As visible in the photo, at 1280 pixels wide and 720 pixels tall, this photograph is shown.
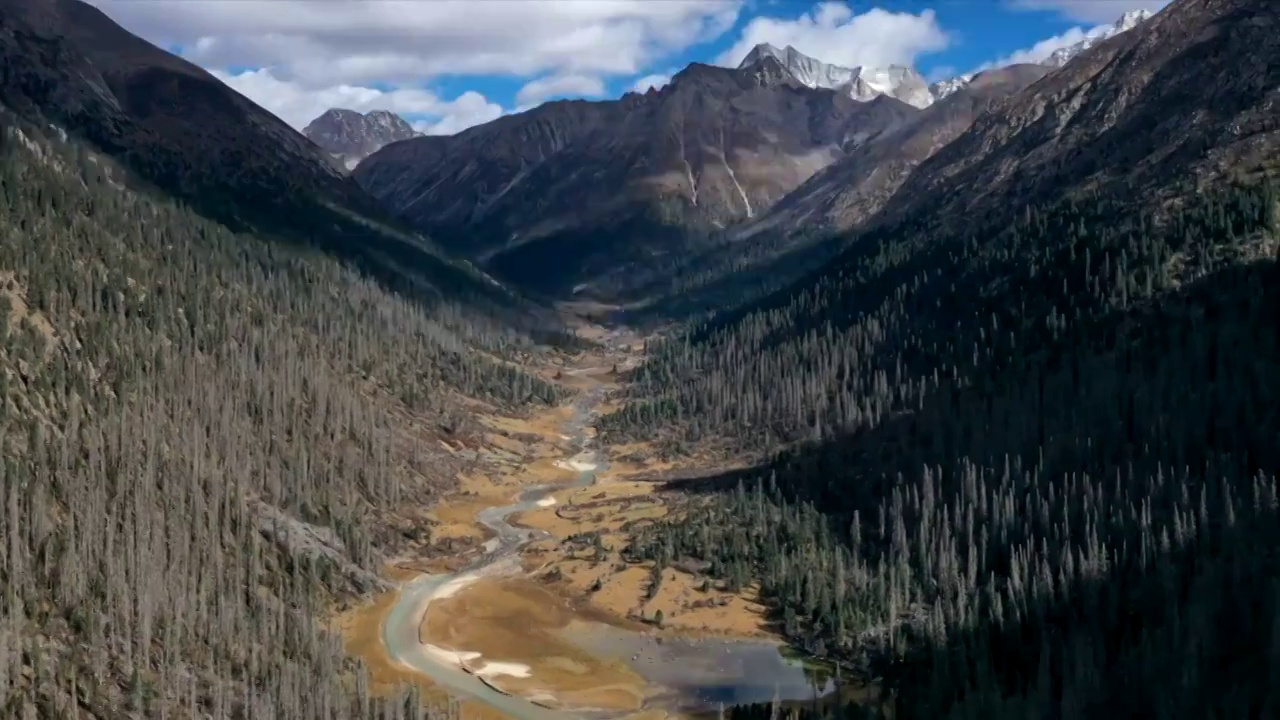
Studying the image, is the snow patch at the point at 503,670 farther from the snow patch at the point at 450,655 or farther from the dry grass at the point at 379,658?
the dry grass at the point at 379,658

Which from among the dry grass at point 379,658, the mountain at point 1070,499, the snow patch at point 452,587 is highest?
the mountain at point 1070,499

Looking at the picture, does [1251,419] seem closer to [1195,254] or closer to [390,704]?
[1195,254]

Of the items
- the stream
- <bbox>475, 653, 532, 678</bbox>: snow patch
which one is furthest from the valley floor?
the stream

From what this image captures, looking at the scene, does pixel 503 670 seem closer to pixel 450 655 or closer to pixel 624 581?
pixel 450 655

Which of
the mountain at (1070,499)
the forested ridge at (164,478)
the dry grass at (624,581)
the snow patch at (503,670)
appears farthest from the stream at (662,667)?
the forested ridge at (164,478)

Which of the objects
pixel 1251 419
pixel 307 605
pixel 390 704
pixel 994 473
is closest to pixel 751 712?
pixel 390 704

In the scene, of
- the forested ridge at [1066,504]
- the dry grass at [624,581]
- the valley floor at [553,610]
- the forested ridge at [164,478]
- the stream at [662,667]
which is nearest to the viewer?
the forested ridge at [164,478]

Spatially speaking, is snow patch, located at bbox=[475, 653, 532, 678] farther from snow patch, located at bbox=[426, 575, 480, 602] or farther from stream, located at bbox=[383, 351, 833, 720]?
snow patch, located at bbox=[426, 575, 480, 602]
